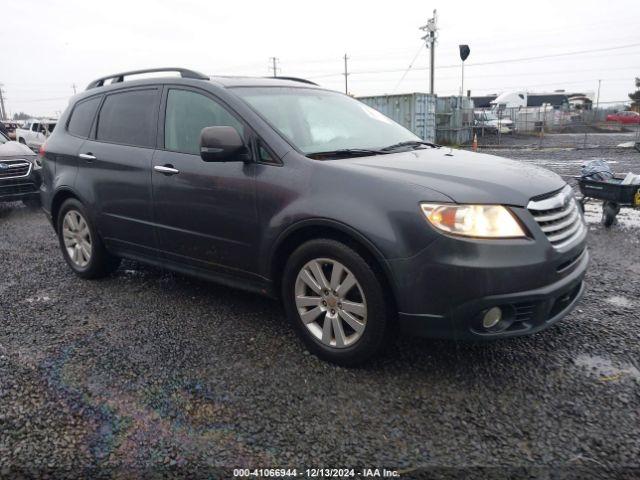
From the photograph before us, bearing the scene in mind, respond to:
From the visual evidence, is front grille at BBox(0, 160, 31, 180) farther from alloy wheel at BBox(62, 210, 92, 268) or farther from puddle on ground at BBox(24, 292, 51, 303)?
puddle on ground at BBox(24, 292, 51, 303)

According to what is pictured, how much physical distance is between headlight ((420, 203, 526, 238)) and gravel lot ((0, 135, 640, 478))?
0.86 metres

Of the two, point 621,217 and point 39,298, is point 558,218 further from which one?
point 621,217

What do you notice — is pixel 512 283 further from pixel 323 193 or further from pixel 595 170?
pixel 595 170

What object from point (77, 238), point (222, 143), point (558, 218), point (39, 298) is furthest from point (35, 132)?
point (558, 218)

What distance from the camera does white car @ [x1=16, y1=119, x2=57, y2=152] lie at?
70.1 feet

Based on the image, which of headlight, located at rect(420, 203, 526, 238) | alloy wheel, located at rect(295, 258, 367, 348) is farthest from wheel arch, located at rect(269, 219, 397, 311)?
headlight, located at rect(420, 203, 526, 238)

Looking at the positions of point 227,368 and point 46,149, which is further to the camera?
point 46,149

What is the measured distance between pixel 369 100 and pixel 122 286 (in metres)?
19.7

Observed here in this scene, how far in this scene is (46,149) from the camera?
5012 millimetres

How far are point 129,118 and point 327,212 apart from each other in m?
2.25

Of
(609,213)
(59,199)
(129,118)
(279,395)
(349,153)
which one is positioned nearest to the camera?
(279,395)

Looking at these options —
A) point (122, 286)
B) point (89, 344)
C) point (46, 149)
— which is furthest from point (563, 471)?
point (46, 149)

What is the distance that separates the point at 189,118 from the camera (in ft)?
12.4

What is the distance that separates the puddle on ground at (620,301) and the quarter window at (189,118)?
315 centimetres
